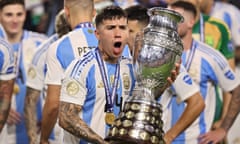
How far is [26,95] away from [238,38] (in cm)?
300

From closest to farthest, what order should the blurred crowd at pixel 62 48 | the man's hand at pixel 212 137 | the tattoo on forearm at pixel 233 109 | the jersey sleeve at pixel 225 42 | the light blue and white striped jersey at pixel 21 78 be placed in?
1. the blurred crowd at pixel 62 48
2. the man's hand at pixel 212 137
3. the tattoo on forearm at pixel 233 109
4. the light blue and white striped jersey at pixel 21 78
5. the jersey sleeve at pixel 225 42

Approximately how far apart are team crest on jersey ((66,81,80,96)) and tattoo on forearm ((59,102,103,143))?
0.26 ft

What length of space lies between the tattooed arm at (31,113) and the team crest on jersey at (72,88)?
8.10 feet

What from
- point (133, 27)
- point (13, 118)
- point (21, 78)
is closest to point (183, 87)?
point (133, 27)

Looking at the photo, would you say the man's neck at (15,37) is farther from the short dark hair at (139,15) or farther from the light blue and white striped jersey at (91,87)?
the light blue and white striped jersey at (91,87)

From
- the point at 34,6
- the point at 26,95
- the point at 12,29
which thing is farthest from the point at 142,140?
the point at 34,6

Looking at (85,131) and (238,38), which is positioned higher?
(238,38)

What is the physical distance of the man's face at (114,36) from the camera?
807 cm

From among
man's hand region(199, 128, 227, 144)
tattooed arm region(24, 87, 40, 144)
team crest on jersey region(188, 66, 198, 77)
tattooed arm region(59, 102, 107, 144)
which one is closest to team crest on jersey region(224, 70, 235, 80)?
team crest on jersey region(188, 66, 198, 77)

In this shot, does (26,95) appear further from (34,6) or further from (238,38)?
(34,6)

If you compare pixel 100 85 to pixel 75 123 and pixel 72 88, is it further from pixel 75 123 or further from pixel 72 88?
pixel 75 123

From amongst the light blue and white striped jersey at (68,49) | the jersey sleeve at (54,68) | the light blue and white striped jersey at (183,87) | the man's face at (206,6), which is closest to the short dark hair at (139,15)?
the light blue and white striped jersey at (68,49)

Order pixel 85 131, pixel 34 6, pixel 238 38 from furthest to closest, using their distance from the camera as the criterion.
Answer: pixel 34 6 → pixel 238 38 → pixel 85 131

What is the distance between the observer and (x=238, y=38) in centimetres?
1273
